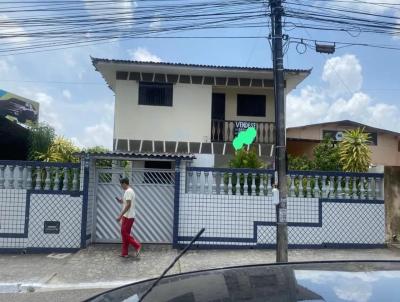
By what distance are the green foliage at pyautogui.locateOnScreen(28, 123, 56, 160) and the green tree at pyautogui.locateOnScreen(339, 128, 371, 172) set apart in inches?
368

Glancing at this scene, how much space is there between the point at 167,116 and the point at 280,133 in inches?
321

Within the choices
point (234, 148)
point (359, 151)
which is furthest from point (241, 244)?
point (234, 148)

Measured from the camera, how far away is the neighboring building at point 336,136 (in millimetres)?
20469

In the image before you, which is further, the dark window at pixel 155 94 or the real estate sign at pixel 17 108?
the real estate sign at pixel 17 108

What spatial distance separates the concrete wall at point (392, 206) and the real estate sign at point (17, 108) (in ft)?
54.1

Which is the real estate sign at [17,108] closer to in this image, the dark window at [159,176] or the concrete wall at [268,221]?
the dark window at [159,176]

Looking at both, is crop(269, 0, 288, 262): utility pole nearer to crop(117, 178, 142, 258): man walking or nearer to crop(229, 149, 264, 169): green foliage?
crop(229, 149, 264, 169): green foliage

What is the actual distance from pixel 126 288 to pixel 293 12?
7733 millimetres

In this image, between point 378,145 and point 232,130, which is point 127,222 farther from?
point 378,145

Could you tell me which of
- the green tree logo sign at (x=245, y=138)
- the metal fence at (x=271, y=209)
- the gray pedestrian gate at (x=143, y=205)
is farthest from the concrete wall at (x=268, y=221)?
the green tree logo sign at (x=245, y=138)

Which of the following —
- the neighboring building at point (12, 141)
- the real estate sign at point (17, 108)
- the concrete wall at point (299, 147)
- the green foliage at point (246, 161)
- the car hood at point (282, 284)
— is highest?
the real estate sign at point (17, 108)

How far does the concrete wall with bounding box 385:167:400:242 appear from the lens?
10.4m

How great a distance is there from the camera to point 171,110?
15828 mm

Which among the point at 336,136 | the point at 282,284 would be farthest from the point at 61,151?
the point at 282,284
